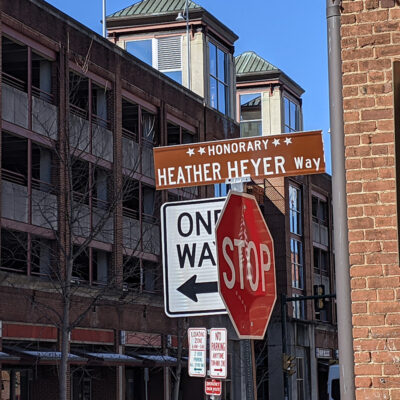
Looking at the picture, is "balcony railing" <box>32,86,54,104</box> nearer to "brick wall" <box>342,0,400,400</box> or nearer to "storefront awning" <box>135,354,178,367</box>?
"storefront awning" <box>135,354,178,367</box>

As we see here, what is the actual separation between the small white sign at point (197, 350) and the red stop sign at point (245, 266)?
10.9 meters

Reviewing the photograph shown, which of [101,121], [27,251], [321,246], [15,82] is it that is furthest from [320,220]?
[27,251]

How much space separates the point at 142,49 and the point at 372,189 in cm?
4655

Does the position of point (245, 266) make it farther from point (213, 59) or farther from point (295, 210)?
point (295, 210)

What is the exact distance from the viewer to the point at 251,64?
221 feet

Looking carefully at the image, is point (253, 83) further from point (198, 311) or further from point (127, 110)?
point (198, 311)

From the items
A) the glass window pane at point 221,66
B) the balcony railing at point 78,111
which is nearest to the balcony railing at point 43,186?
the balcony railing at point 78,111

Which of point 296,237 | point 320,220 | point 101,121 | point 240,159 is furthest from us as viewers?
point 320,220

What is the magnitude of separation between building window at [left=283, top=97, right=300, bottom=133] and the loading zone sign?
57932mm

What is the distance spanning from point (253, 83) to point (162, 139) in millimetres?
21266

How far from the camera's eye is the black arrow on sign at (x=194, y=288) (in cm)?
766

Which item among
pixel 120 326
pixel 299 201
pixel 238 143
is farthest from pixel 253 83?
pixel 238 143

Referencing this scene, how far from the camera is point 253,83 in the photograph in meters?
66.1

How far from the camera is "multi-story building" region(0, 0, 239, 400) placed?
34.1 metres
